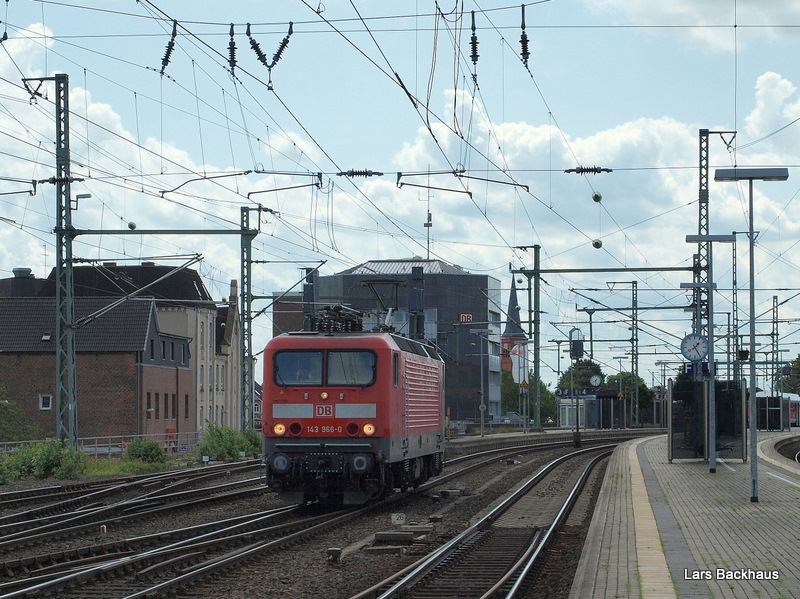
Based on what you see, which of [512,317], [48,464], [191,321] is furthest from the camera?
[512,317]

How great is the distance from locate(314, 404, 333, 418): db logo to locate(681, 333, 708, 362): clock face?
12417mm

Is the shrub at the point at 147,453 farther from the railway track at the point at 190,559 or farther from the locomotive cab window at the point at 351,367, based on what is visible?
the locomotive cab window at the point at 351,367

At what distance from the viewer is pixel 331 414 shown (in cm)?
1911

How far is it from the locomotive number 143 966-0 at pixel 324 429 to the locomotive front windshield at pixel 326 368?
0.76m

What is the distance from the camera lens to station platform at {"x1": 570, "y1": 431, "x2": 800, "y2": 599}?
9.94 metres

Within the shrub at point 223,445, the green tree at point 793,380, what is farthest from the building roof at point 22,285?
the green tree at point 793,380

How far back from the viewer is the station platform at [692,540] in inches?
391

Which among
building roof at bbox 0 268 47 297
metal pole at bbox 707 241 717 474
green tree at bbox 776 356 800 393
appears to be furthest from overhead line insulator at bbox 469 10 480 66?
green tree at bbox 776 356 800 393

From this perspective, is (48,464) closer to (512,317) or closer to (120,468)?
(120,468)

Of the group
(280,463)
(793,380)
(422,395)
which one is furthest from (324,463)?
(793,380)

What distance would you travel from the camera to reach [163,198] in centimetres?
2797

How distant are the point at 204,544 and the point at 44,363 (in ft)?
144

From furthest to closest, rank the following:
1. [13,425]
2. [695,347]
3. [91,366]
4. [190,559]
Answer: [91,366] → [13,425] → [695,347] → [190,559]

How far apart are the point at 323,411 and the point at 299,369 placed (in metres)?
0.89
